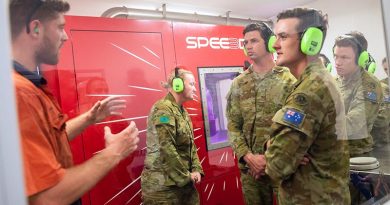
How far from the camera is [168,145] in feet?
5.33

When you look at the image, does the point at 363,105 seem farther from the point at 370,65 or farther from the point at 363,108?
the point at 370,65

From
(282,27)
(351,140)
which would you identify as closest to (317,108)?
(282,27)

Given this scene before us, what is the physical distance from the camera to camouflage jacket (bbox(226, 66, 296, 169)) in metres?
1.77

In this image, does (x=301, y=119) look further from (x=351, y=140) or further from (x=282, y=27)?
(x=351, y=140)

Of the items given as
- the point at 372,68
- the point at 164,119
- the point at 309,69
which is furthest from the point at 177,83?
the point at 372,68

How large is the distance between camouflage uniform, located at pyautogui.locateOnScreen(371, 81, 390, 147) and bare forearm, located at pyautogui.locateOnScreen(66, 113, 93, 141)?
1.85 metres

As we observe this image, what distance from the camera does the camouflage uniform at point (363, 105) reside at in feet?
6.21

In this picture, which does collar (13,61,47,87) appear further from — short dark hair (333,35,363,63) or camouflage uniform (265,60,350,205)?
short dark hair (333,35,363,63)

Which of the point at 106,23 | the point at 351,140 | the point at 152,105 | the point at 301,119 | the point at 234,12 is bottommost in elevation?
the point at 351,140

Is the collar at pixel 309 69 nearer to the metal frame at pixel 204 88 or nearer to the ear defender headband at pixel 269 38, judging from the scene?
the ear defender headband at pixel 269 38

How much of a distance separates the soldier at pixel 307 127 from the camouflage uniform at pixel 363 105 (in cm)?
41

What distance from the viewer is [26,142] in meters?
0.73

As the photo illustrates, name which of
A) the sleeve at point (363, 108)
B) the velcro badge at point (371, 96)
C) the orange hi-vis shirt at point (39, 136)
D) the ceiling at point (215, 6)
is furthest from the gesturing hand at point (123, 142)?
the velcro badge at point (371, 96)

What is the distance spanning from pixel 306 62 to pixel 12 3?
127 cm
